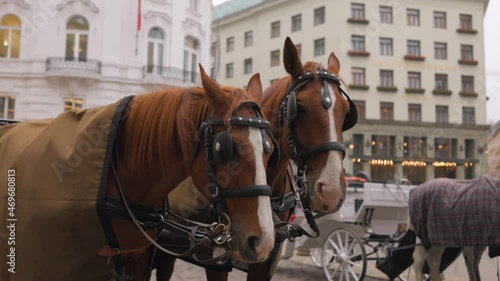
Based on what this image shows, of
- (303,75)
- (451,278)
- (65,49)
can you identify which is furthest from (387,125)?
(303,75)

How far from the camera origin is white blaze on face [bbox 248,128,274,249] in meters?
2.13

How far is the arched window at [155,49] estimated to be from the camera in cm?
2234

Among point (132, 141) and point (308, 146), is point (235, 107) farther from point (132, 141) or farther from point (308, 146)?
point (308, 146)

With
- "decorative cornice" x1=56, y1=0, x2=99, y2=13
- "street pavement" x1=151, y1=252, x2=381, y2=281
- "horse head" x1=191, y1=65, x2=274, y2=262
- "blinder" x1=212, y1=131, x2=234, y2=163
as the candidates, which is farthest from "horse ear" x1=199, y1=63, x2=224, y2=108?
"decorative cornice" x1=56, y1=0, x2=99, y2=13

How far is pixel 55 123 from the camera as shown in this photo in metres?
2.62

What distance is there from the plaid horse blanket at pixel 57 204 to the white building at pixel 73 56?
60.8 feet

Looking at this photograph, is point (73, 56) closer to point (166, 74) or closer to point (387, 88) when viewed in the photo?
point (166, 74)

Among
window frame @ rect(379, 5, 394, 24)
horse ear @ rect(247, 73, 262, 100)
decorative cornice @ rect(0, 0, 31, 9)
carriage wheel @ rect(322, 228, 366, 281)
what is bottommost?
carriage wheel @ rect(322, 228, 366, 281)

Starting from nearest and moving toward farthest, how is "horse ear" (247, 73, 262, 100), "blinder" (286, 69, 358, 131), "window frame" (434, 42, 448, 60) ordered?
1. "horse ear" (247, 73, 262, 100)
2. "blinder" (286, 69, 358, 131)
3. "window frame" (434, 42, 448, 60)

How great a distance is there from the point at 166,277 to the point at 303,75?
1.68 meters

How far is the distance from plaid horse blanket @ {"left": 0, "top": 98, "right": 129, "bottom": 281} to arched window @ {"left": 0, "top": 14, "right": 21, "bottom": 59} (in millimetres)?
20817

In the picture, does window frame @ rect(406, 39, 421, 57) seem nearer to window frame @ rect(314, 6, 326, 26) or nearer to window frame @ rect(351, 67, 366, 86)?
window frame @ rect(351, 67, 366, 86)

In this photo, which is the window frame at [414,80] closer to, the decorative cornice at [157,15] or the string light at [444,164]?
the string light at [444,164]

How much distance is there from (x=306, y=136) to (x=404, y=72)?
30.7 metres
